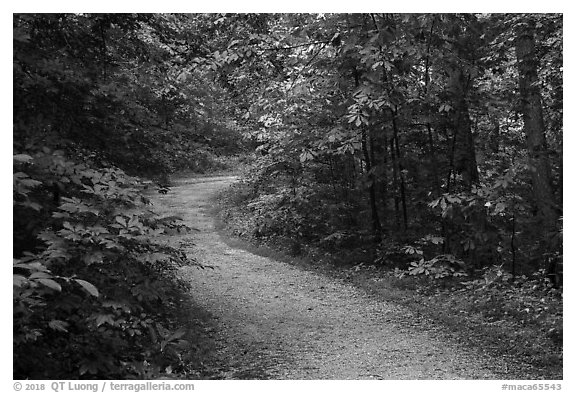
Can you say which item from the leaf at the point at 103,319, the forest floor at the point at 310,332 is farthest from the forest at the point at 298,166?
the forest floor at the point at 310,332

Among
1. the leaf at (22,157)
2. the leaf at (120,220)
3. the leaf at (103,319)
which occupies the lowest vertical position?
the leaf at (103,319)

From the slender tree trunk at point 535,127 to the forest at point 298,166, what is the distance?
0.03 meters

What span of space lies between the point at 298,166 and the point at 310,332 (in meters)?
6.04

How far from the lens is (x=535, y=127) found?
28.1 feet

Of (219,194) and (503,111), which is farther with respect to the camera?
(219,194)

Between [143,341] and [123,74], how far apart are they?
3.21m

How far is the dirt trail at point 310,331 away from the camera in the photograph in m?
6.07

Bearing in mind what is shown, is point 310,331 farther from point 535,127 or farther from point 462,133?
point 535,127

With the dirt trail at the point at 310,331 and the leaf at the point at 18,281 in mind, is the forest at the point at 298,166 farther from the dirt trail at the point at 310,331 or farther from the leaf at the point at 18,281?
the dirt trail at the point at 310,331
